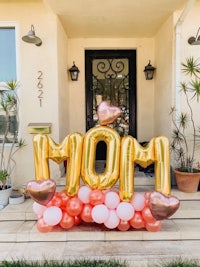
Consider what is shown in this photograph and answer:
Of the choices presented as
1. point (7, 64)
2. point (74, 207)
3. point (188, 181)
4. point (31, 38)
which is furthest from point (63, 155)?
point (7, 64)

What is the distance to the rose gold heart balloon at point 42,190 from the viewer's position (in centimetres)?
280

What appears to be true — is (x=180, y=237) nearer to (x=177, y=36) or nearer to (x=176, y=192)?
(x=176, y=192)

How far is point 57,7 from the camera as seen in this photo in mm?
3783

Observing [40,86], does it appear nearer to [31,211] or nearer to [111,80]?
[111,80]

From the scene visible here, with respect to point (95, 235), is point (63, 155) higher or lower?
higher

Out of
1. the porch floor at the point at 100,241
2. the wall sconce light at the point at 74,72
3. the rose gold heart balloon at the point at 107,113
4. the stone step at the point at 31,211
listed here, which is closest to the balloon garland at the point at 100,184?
the rose gold heart balloon at the point at 107,113

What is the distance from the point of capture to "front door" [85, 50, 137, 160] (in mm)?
5383

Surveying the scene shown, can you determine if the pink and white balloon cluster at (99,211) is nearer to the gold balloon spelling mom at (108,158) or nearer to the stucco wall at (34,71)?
the gold balloon spelling mom at (108,158)

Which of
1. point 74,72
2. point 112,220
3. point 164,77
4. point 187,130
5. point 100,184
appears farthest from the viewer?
point 74,72

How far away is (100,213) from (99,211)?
0.08ft

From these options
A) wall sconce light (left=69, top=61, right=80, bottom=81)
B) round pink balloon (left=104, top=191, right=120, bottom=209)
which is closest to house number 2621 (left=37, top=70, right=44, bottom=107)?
wall sconce light (left=69, top=61, right=80, bottom=81)

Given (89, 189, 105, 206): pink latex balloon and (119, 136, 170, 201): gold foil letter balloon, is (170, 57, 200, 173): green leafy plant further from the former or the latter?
(89, 189, 105, 206): pink latex balloon

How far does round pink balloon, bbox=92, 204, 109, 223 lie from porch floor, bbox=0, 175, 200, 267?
0.24m

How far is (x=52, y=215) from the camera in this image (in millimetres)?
2928
